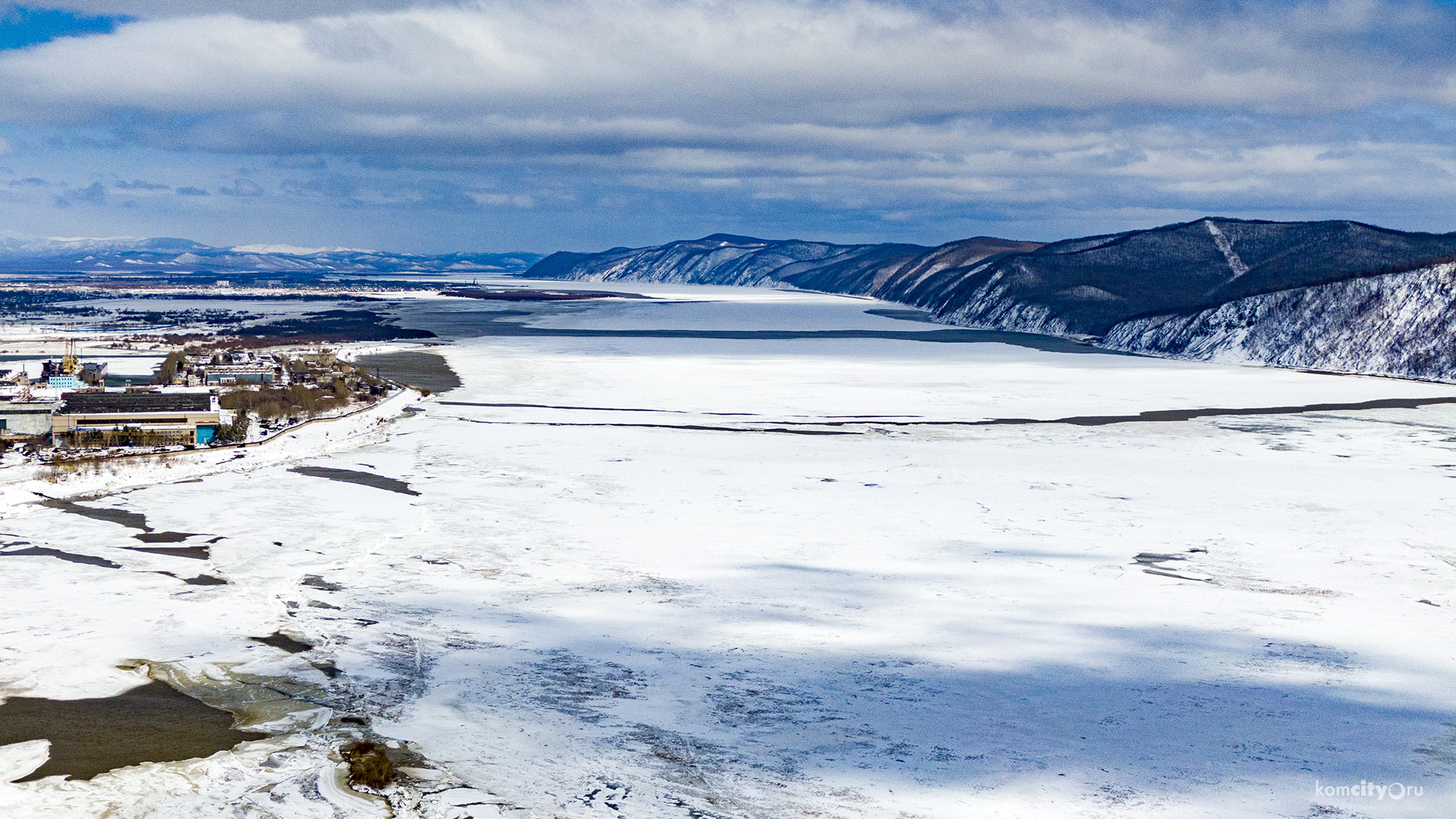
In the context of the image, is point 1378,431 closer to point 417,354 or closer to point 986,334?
point 417,354

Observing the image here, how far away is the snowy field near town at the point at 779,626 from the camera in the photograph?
19.9m

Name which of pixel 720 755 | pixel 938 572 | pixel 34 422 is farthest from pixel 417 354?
pixel 720 755

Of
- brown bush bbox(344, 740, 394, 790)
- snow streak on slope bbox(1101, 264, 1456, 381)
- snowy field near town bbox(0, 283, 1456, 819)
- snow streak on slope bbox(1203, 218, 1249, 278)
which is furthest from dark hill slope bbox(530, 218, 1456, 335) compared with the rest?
brown bush bbox(344, 740, 394, 790)

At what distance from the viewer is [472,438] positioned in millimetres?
56969

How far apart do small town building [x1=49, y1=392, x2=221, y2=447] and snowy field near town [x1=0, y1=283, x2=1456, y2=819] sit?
8916 millimetres

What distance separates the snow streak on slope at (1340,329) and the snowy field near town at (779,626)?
2146 inches

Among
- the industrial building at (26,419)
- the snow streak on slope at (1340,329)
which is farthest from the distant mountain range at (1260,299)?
the industrial building at (26,419)

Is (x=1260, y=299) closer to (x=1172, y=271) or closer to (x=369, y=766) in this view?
(x=1172, y=271)

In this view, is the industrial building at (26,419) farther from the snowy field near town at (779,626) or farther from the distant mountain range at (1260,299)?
the distant mountain range at (1260,299)

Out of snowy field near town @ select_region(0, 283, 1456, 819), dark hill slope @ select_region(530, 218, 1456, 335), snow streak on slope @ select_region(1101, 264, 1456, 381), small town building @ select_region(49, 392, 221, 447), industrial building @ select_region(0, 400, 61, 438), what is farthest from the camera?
dark hill slope @ select_region(530, 218, 1456, 335)

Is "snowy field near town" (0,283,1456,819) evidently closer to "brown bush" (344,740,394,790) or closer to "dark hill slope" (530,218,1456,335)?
"brown bush" (344,740,394,790)

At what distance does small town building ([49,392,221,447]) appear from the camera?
57.6 meters

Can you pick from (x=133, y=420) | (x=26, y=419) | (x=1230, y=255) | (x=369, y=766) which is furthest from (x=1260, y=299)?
(x=369, y=766)

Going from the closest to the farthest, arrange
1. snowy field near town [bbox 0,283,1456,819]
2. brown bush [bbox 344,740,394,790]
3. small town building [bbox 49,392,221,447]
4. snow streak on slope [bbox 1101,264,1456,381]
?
brown bush [bbox 344,740,394,790] → snowy field near town [bbox 0,283,1456,819] → small town building [bbox 49,392,221,447] → snow streak on slope [bbox 1101,264,1456,381]
